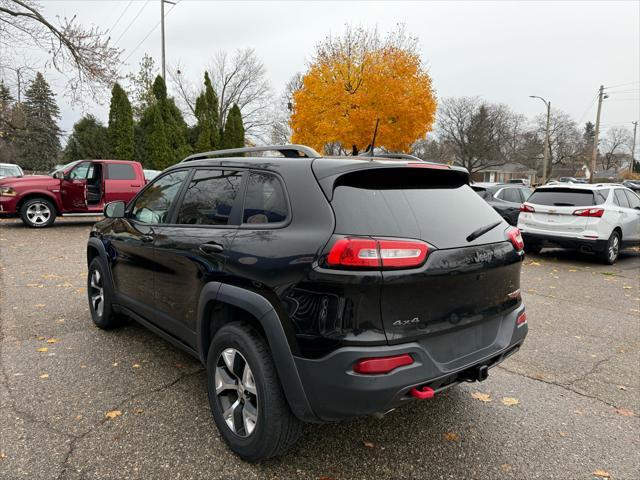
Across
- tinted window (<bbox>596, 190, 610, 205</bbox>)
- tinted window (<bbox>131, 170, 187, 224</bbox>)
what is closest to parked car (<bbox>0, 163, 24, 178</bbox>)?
tinted window (<bbox>131, 170, 187, 224</bbox>)

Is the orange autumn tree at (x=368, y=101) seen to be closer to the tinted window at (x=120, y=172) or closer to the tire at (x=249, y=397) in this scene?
the tinted window at (x=120, y=172)

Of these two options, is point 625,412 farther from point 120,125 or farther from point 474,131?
point 474,131

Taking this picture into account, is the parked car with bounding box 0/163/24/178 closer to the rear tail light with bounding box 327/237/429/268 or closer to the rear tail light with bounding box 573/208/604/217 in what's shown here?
the rear tail light with bounding box 327/237/429/268

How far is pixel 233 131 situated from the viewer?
35094 millimetres

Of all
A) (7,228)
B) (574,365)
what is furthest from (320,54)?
(574,365)

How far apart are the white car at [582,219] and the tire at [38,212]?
12434 millimetres

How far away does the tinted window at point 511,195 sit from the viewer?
13.1 meters

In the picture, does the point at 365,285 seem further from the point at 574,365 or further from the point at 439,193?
the point at 574,365

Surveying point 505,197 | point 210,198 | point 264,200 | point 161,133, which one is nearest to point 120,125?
point 161,133

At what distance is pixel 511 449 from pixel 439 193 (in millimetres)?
1660

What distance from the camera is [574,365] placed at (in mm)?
3984

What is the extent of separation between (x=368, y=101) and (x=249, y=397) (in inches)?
916

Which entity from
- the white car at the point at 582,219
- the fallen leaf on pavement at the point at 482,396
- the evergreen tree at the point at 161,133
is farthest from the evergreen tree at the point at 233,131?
the fallen leaf on pavement at the point at 482,396

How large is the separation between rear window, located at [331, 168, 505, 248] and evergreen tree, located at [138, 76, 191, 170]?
28.4 meters
